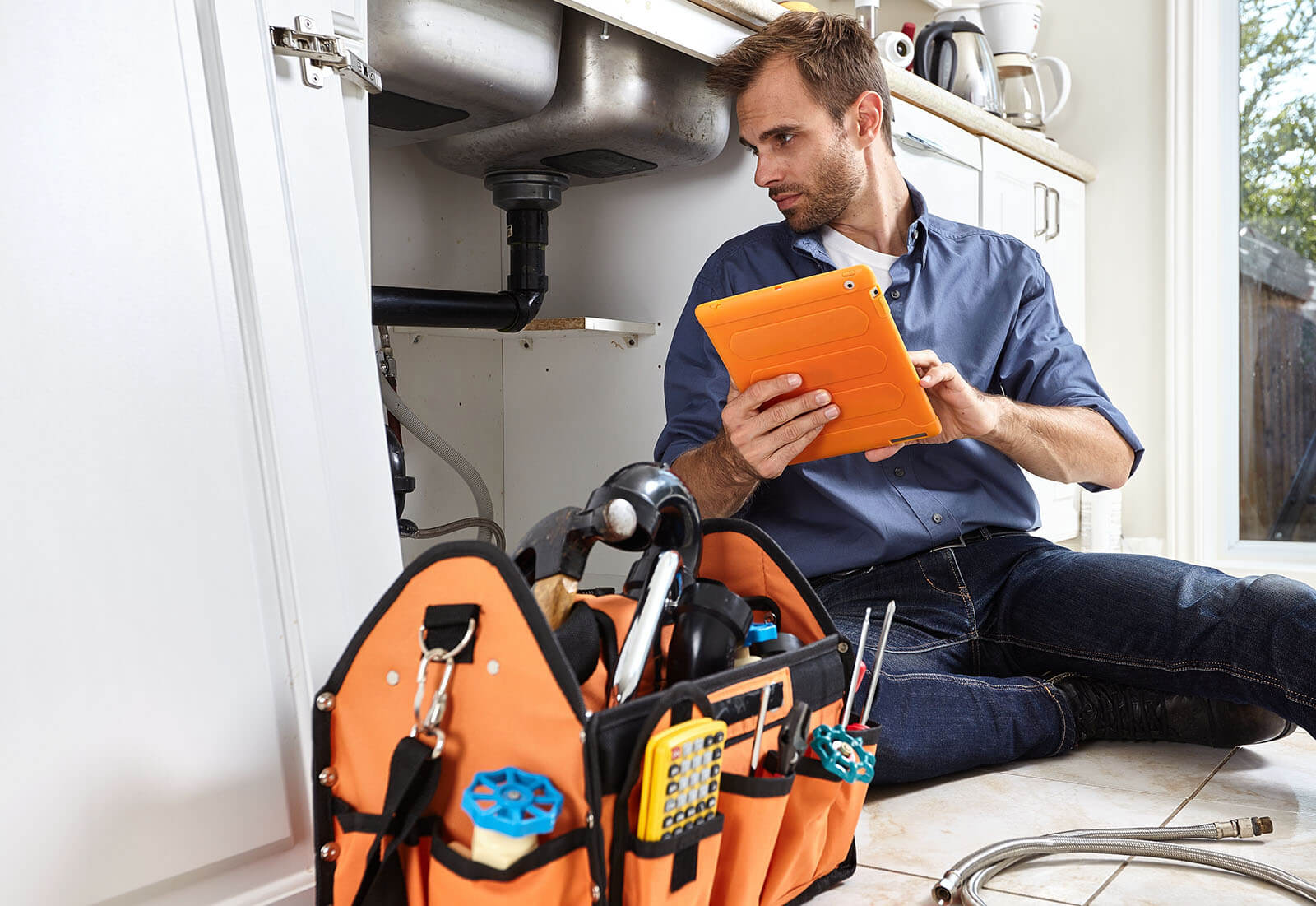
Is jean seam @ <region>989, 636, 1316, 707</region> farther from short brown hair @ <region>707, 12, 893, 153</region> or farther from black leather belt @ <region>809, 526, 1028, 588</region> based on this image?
short brown hair @ <region>707, 12, 893, 153</region>

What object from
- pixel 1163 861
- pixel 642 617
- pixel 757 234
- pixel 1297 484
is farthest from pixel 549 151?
pixel 1297 484

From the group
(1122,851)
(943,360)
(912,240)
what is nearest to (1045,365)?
(943,360)

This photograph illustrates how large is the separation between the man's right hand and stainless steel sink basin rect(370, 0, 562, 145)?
460mm

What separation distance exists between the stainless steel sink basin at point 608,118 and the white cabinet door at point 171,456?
0.59 m

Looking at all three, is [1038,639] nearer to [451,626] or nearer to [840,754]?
[840,754]

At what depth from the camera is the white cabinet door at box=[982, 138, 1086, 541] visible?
2.09m

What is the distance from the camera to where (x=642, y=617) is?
0.70m

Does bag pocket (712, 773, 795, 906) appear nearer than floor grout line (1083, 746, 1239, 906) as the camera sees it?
Yes

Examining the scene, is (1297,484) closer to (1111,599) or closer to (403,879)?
(1111,599)

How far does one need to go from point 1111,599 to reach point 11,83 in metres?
1.19

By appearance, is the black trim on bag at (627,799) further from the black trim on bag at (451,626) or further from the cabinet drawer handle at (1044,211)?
the cabinet drawer handle at (1044,211)

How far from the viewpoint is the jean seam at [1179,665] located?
1.15m

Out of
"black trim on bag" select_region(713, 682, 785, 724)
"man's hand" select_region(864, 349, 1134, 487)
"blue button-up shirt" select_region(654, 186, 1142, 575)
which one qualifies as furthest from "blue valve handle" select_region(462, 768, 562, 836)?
"blue button-up shirt" select_region(654, 186, 1142, 575)

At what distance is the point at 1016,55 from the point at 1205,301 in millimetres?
702
